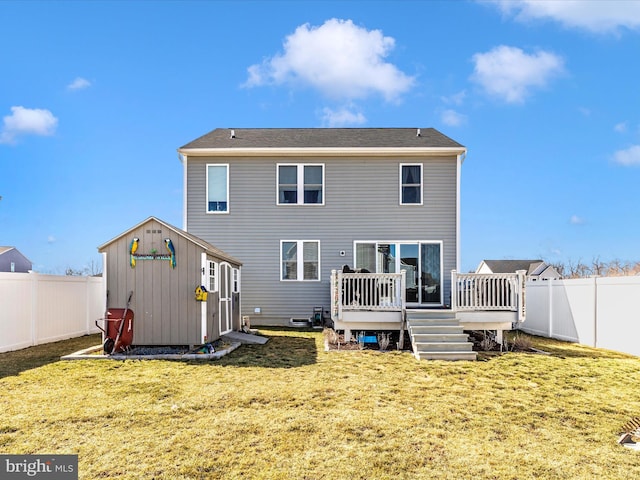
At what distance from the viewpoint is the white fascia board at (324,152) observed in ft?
44.2

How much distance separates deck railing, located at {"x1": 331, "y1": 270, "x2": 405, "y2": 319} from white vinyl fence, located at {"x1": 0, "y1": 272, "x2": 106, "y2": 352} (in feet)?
17.5

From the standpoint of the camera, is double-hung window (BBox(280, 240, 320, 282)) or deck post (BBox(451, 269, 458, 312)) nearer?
deck post (BBox(451, 269, 458, 312))

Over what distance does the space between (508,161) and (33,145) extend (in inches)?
692

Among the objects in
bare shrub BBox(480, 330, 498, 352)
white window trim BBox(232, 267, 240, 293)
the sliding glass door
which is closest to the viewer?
bare shrub BBox(480, 330, 498, 352)

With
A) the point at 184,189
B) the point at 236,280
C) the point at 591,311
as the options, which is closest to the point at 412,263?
the point at 591,311

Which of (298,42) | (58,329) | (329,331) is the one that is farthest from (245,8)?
(58,329)

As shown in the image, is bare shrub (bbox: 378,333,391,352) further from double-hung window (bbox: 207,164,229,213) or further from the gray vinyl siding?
double-hung window (bbox: 207,164,229,213)

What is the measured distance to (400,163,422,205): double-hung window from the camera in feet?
45.2

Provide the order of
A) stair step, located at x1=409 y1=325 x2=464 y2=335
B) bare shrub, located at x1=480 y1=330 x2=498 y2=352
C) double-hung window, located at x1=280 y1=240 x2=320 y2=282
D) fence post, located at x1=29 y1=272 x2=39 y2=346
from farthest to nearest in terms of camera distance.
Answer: double-hung window, located at x1=280 y1=240 x2=320 y2=282 < bare shrub, located at x1=480 y1=330 x2=498 y2=352 < fence post, located at x1=29 y1=272 x2=39 y2=346 < stair step, located at x1=409 y1=325 x2=464 y2=335

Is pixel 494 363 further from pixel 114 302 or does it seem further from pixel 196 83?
pixel 196 83

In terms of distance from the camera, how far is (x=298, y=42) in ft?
43.5

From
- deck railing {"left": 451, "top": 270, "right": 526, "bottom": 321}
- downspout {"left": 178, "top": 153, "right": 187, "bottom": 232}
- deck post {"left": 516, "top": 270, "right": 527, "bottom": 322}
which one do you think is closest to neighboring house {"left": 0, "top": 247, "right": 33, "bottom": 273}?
downspout {"left": 178, "top": 153, "right": 187, "bottom": 232}

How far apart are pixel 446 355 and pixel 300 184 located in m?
7.67

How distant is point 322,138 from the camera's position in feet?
48.0
